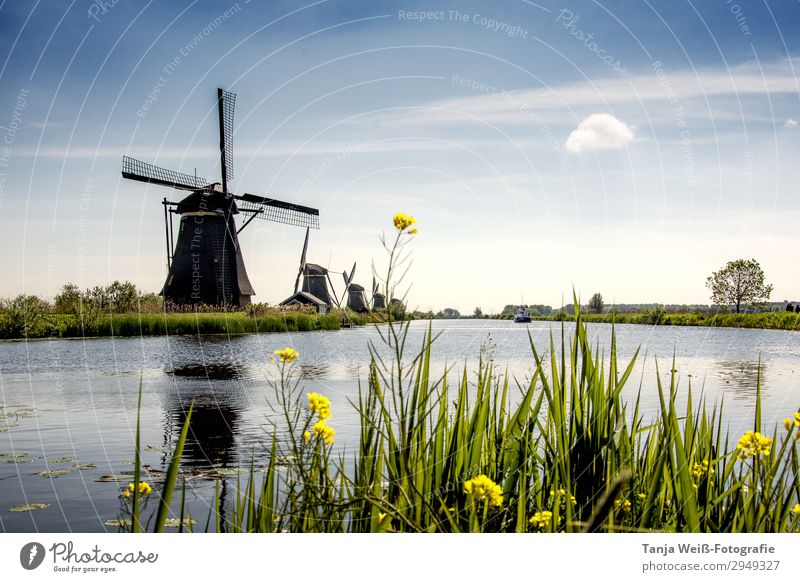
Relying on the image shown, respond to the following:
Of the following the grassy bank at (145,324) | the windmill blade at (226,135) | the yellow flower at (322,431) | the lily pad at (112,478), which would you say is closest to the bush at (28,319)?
the grassy bank at (145,324)

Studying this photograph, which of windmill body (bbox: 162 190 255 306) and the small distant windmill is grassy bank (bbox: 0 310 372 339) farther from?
the small distant windmill

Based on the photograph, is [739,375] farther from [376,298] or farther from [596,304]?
[376,298]

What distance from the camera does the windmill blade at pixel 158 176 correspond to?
3014cm

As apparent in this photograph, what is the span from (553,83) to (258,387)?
1271cm

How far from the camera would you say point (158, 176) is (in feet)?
104

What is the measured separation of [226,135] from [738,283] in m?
29.7

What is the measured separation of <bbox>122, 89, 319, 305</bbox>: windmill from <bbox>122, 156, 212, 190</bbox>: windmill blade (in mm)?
52

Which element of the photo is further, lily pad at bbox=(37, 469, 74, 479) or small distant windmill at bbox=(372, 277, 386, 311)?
lily pad at bbox=(37, 469, 74, 479)

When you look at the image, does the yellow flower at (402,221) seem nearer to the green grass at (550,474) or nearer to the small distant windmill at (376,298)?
the small distant windmill at (376,298)

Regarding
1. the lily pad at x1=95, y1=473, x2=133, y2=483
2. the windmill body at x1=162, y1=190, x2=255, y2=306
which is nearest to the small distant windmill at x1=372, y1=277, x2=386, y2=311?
the lily pad at x1=95, y1=473, x2=133, y2=483

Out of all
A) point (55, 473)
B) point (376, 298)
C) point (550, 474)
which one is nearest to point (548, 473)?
point (550, 474)

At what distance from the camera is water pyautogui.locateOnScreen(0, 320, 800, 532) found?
20.8ft

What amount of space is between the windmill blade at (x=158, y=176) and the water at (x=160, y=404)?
29.9ft
